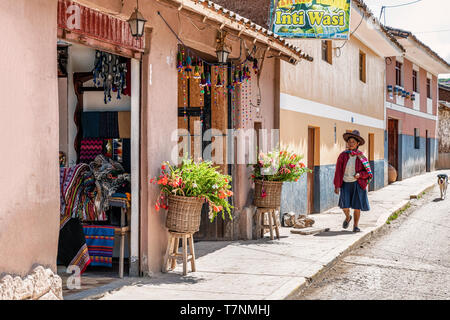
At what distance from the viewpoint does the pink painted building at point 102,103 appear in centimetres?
457

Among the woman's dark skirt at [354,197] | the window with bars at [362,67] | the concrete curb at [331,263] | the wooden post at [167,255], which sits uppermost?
the window with bars at [362,67]

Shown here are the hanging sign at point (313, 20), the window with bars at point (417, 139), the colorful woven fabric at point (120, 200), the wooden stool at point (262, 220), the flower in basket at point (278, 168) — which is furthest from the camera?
the window with bars at point (417, 139)

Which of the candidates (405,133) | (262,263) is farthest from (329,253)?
(405,133)

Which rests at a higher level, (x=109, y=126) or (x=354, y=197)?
(x=109, y=126)

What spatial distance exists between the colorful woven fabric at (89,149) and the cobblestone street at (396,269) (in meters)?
3.28

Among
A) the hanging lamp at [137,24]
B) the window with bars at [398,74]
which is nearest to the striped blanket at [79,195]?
the hanging lamp at [137,24]

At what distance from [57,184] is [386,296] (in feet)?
12.1

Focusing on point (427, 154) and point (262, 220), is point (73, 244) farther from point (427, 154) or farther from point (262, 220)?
point (427, 154)

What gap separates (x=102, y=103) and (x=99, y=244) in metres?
1.91

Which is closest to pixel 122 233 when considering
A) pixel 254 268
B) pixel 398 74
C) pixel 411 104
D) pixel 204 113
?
pixel 254 268

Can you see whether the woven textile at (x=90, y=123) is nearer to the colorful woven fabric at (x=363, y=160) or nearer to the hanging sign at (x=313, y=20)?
the hanging sign at (x=313, y=20)

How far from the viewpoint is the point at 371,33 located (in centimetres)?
1708

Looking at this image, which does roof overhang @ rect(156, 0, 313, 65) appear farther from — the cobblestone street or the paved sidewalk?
the cobblestone street

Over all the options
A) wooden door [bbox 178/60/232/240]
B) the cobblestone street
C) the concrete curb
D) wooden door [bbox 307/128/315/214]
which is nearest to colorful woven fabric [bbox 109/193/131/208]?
the concrete curb
